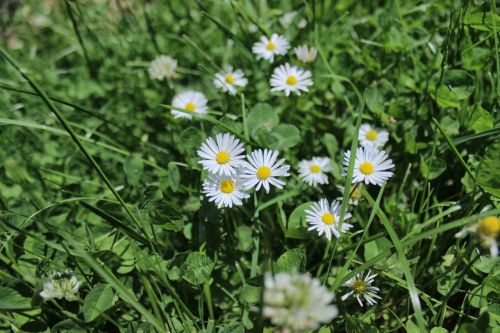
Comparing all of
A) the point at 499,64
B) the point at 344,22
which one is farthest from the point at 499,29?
the point at 344,22

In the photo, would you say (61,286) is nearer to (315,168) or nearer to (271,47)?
(315,168)

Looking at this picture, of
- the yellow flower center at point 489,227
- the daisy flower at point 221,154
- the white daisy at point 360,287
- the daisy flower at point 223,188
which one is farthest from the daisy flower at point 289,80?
the yellow flower center at point 489,227

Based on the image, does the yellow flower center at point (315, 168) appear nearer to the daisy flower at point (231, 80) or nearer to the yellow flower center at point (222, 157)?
the yellow flower center at point (222, 157)

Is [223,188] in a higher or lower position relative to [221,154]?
lower

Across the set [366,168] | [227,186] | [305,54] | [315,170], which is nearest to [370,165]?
[366,168]

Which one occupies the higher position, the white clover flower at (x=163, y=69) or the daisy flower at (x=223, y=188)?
the white clover flower at (x=163, y=69)

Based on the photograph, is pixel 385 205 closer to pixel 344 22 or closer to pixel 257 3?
pixel 344 22
